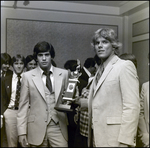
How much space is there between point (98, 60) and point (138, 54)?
0.36 m

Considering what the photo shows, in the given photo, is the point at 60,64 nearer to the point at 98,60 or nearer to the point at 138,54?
the point at 98,60

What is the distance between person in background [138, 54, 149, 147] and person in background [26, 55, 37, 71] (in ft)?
2.81

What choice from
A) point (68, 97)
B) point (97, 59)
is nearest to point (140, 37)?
point (97, 59)

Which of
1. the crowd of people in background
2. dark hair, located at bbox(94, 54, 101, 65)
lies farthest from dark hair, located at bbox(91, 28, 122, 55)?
dark hair, located at bbox(94, 54, 101, 65)

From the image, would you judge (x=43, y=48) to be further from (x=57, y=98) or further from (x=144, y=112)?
(x=144, y=112)

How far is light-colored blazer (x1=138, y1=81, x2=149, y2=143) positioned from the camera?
1502 mm

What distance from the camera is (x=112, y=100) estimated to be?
4.47 ft

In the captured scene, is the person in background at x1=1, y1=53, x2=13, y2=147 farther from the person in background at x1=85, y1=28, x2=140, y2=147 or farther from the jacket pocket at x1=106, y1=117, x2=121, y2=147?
the jacket pocket at x1=106, y1=117, x2=121, y2=147

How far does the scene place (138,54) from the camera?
1578mm

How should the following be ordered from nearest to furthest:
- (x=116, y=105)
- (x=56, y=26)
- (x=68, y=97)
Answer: (x=116, y=105) < (x=68, y=97) < (x=56, y=26)

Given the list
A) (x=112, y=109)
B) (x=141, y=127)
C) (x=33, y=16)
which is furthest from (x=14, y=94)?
(x=141, y=127)

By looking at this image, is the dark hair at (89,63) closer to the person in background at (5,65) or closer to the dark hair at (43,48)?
the dark hair at (43,48)

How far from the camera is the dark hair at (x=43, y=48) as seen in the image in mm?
1471

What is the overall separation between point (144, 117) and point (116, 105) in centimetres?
32
